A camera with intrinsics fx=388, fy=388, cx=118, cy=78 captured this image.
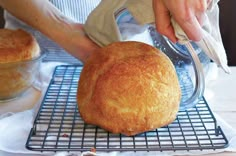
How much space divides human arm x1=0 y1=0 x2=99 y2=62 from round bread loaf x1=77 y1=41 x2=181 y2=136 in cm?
21

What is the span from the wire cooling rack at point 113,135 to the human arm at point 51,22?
180 millimetres

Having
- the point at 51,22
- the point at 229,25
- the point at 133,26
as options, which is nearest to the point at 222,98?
the point at 133,26

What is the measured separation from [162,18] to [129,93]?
0.13m

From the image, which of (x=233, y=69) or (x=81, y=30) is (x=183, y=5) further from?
(x=233, y=69)

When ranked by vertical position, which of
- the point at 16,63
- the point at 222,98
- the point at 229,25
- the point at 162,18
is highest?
the point at 162,18

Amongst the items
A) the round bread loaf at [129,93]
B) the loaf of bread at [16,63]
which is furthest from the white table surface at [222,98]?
the round bread loaf at [129,93]

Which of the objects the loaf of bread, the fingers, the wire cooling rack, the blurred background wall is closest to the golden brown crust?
the loaf of bread

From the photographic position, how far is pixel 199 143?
0.57 metres

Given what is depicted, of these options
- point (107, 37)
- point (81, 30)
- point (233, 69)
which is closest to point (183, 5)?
point (107, 37)

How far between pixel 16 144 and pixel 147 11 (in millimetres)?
310

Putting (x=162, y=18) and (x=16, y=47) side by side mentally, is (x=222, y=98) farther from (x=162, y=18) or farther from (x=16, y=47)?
(x=16, y=47)

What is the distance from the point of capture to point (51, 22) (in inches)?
34.7

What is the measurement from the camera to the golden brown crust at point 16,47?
71cm

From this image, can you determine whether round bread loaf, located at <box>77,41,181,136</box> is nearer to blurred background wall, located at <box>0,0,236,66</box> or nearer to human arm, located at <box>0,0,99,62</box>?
human arm, located at <box>0,0,99,62</box>
